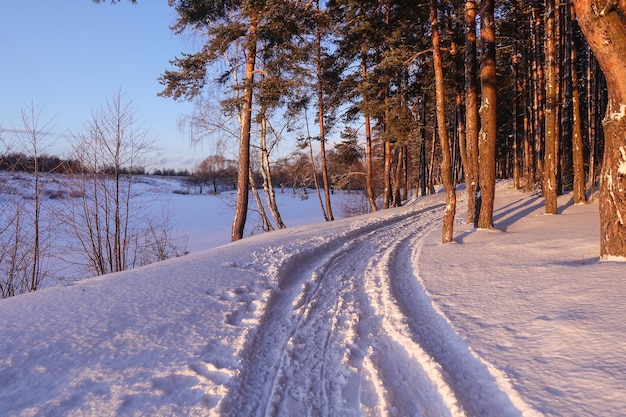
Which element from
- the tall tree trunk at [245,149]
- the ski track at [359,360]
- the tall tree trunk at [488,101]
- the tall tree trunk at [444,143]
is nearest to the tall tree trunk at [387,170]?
the tall tree trunk at [245,149]

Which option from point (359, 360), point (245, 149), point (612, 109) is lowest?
point (359, 360)

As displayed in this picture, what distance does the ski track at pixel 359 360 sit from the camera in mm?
2766

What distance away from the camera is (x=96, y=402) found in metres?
2.73

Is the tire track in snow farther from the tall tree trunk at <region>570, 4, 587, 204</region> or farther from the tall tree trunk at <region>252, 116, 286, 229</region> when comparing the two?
the tall tree trunk at <region>252, 116, 286, 229</region>

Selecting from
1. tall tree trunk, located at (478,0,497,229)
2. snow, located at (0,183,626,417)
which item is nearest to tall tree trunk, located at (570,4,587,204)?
tall tree trunk, located at (478,0,497,229)

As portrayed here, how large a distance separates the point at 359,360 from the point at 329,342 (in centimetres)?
47

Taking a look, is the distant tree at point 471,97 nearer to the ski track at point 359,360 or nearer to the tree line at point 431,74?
the tree line at point 431,74

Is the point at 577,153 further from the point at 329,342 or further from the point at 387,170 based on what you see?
the point at 329,342

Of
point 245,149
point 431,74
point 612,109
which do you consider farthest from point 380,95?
point 612,109

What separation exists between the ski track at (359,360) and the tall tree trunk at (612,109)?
279 cm

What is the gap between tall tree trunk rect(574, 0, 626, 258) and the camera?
4832mm

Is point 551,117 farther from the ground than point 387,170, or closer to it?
farther from the ground

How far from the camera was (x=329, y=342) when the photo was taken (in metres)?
3.85

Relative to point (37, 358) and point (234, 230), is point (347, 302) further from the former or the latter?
point (234, 230)
